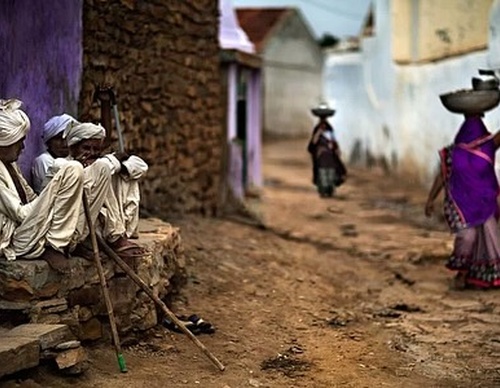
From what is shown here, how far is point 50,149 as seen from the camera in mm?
5414

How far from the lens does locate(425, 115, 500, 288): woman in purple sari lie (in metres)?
7.37

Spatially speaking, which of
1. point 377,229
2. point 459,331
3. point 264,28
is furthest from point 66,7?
point 264,28

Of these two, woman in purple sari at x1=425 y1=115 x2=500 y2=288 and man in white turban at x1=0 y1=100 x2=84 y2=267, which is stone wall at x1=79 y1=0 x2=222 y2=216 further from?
woman in purple sari at x1=425 y1=115 x2=500 y2=288

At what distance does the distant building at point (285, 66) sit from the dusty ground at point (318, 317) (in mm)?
19178

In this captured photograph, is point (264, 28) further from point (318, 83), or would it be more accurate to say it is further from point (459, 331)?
point (459, 331)

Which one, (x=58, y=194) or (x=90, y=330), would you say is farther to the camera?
(x=90, y=330)

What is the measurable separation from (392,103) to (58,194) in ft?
45.6

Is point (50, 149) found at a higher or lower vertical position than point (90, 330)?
higher

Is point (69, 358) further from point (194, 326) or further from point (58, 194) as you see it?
point (194, 326)

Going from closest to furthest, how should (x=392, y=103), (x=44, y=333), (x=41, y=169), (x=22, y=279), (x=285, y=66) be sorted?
1. (x=44, y=333)
2. (x=22, y=279)
3. (x=41, y=169)
4. (x=392, y=103)
5. (x=285, y=66)


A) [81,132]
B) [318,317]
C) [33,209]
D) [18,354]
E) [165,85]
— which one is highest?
[165,85]

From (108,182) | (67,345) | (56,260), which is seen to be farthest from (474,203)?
(67,345)

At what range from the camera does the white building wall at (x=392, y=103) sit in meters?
14.2

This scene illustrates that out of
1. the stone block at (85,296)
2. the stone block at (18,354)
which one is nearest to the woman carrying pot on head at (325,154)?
the stone block at (85,296)
